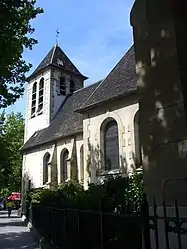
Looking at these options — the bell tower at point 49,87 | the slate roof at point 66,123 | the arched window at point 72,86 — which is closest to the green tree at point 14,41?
the slate roof at point 66,123

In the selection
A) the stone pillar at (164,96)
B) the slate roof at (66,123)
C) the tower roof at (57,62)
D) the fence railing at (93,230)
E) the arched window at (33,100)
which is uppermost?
the tower roof at (57,62)

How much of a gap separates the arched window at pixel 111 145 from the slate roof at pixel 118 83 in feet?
5.71

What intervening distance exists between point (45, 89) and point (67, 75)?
3214 mm

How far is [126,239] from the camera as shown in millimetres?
6223

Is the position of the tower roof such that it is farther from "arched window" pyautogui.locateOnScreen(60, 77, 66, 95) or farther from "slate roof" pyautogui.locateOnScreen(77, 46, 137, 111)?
"slate roof" pyautogui.locateOnScreen(77, 46, 137, 111)

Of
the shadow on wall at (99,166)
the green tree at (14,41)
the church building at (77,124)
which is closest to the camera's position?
the green tree at (14,41)

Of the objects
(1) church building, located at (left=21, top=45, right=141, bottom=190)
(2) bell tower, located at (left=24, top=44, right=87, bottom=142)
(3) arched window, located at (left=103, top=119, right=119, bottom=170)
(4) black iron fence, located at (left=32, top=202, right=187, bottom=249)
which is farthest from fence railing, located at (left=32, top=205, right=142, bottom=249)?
(2) bell tower, located at (left=24, top=44, right=87, bottom=142)

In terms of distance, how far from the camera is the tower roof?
3322 cm

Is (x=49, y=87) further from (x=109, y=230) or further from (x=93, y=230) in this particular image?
(x=109, y=230)

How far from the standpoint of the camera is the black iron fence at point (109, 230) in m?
3.58

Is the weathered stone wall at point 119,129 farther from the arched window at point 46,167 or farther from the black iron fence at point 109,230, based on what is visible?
the black iron fence at point 109,230

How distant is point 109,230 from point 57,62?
29.4 metres

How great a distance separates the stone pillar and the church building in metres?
12.9

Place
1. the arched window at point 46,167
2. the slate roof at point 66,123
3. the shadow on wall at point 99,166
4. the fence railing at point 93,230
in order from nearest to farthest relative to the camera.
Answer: the fence railing at point 93,230, the shadow on wall at point 99,166, the slate roof at point 66,123, the arched window at point 46,167
